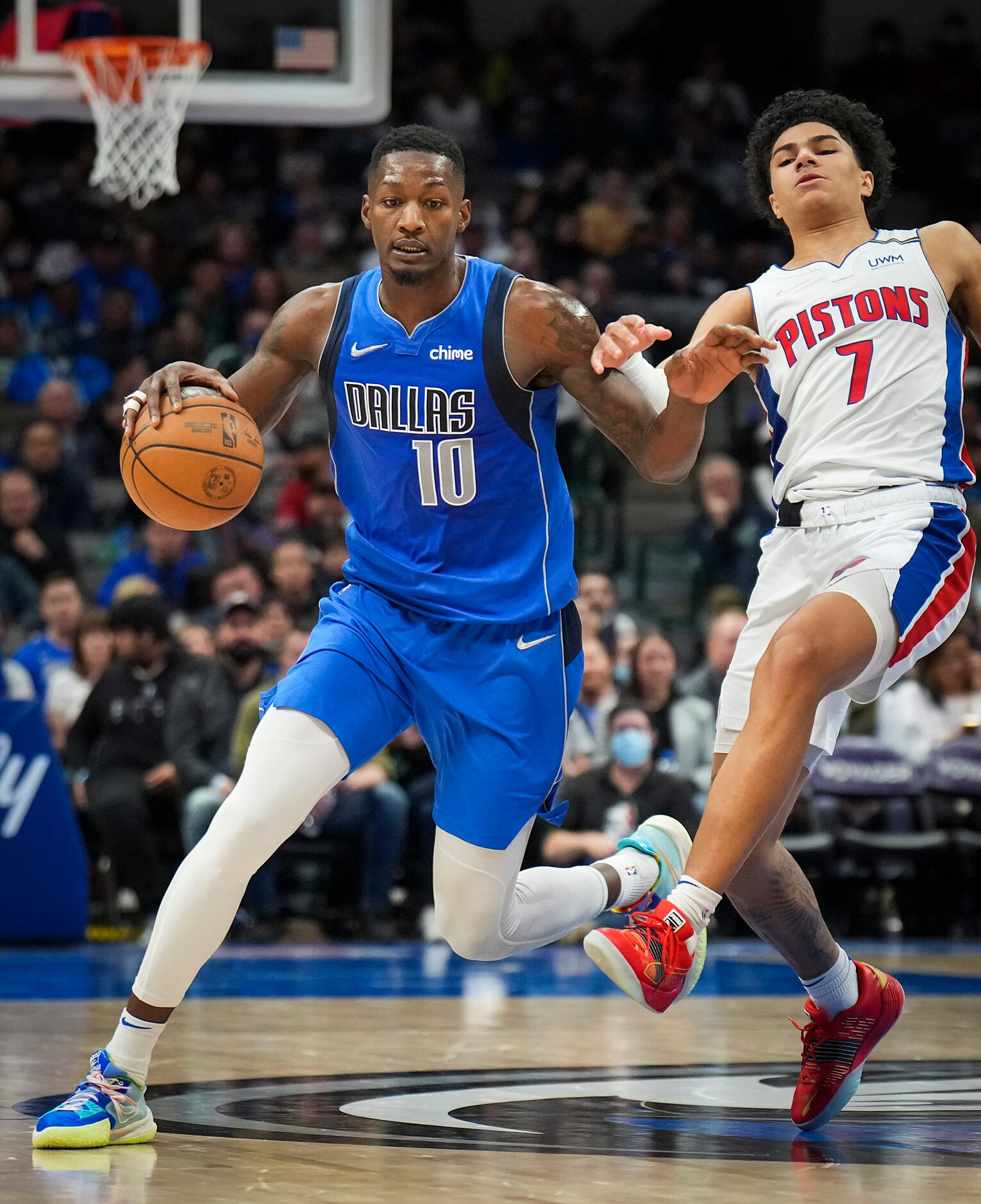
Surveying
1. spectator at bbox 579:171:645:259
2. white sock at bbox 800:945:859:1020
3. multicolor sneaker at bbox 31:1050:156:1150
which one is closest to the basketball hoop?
white sock at bbox 800:945:859:1020

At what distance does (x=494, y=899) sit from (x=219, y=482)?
4.09 feet

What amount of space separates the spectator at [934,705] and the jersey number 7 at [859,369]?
677cm

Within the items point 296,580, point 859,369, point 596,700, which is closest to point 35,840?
point 296,580

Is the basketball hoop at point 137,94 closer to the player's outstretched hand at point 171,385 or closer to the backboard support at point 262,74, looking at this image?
the backboard support at point 262,74

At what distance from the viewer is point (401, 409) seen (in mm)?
4695

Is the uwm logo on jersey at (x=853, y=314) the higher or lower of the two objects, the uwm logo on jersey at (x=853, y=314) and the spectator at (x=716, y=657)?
the higher

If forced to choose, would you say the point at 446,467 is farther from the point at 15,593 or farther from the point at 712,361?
the point at 15,593

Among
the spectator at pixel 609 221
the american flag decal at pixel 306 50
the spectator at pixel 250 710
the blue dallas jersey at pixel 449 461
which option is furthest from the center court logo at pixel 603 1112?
the spectator at pixel 609 221

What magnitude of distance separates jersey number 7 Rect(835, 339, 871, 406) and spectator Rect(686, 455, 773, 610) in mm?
8555

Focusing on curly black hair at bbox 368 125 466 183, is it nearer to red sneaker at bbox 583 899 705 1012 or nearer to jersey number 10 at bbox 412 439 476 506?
jersey number 10 at bbox 412 439 476 506

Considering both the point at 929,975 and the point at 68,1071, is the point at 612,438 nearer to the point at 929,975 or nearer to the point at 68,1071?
the point at 68,1071

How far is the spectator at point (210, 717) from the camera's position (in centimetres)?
1040

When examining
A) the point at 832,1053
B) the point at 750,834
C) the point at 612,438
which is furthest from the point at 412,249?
the point at 832,1053

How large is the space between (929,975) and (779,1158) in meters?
5.00
